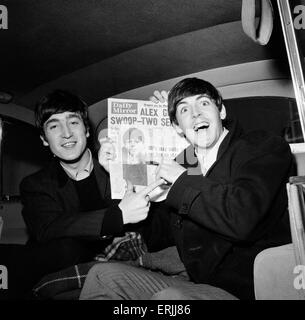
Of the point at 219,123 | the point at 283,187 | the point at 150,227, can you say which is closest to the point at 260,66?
the point at 219,123

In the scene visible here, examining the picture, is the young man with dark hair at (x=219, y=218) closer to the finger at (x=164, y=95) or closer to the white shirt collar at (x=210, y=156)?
the white shirt collar at (x=210, y=156)

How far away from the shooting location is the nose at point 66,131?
5.60 feet

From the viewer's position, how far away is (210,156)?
150cm

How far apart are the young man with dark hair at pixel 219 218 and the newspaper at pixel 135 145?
172 mm

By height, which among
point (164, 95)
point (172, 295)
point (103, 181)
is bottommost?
point (172, 295)

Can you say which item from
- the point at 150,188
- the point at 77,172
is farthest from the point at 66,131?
the point at 150,188

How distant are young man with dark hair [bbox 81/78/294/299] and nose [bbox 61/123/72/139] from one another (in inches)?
22.4

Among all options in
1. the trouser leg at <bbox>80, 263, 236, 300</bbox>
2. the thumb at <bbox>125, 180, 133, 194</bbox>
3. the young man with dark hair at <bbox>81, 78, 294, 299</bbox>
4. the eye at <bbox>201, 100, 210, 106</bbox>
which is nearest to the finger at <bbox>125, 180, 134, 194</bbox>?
the thumb at <bbox>125, 180, 133, 194</bbox>

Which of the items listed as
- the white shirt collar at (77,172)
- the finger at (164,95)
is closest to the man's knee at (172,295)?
the white shirt collar at (77,172)

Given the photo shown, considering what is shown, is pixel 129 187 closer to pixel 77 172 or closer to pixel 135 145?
pixel 135 145

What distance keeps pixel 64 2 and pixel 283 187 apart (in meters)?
1.32

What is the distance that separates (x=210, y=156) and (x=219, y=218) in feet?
1.29
